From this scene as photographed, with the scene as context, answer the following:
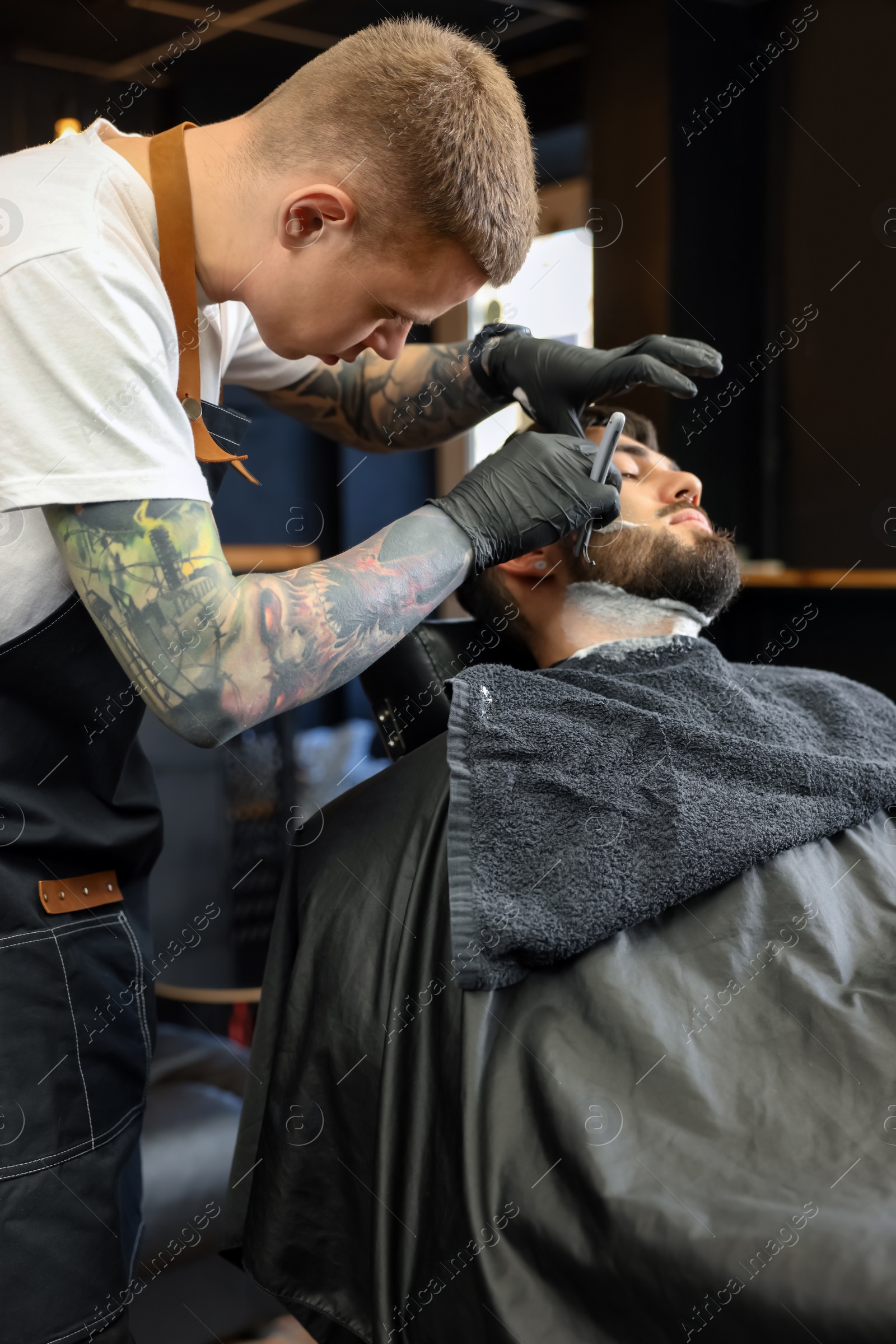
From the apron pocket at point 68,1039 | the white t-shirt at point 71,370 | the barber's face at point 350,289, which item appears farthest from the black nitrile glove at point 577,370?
the apron pocket at point 68,1039

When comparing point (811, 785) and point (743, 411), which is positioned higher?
point (811, 785)

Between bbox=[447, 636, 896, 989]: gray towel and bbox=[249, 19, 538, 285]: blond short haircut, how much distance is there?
0.65 metres

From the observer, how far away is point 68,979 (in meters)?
1.27

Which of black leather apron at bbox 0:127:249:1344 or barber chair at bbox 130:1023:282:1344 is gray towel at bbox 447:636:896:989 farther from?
barber chair at bbox 130:1023:282:1344

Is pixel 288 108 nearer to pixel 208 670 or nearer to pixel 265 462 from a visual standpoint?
pixel 208 670

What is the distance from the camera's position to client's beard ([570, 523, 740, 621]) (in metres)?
1.79

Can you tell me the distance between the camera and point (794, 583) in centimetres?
412

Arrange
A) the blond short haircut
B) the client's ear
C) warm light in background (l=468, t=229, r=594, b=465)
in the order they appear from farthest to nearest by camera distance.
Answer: warm light in background (l=468, t=229, r=594, b=465) < the client's ear < the blond short haircut

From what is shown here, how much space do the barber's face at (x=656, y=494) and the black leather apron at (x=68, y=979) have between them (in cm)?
80

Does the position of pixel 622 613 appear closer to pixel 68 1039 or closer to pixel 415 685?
pixel 415 685

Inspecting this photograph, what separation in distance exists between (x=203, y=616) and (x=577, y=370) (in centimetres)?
77

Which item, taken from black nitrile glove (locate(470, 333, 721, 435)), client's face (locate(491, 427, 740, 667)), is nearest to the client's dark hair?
client's face (locate(491, 427, 740, 667))

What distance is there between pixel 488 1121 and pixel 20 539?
0.84m

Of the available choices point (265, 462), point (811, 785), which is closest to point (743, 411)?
point (265, 462)
